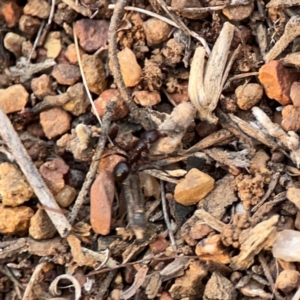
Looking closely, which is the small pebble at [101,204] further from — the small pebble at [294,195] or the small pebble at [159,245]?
the small pebble at [294,195]

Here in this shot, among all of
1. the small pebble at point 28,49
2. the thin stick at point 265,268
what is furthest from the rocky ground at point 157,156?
the small pebble at point 28,49

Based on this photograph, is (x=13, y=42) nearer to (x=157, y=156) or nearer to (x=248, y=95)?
(x=157, y=156)

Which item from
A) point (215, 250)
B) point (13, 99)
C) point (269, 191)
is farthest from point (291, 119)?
point (13, 99)

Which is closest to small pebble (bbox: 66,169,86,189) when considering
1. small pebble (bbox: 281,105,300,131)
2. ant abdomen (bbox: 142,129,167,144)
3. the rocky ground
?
the rocky ground

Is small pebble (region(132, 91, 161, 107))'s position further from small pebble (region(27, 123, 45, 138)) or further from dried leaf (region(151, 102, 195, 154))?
small pebble (region(27, 123, 45, 138))

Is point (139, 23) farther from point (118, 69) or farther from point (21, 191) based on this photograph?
point (21, 191)
